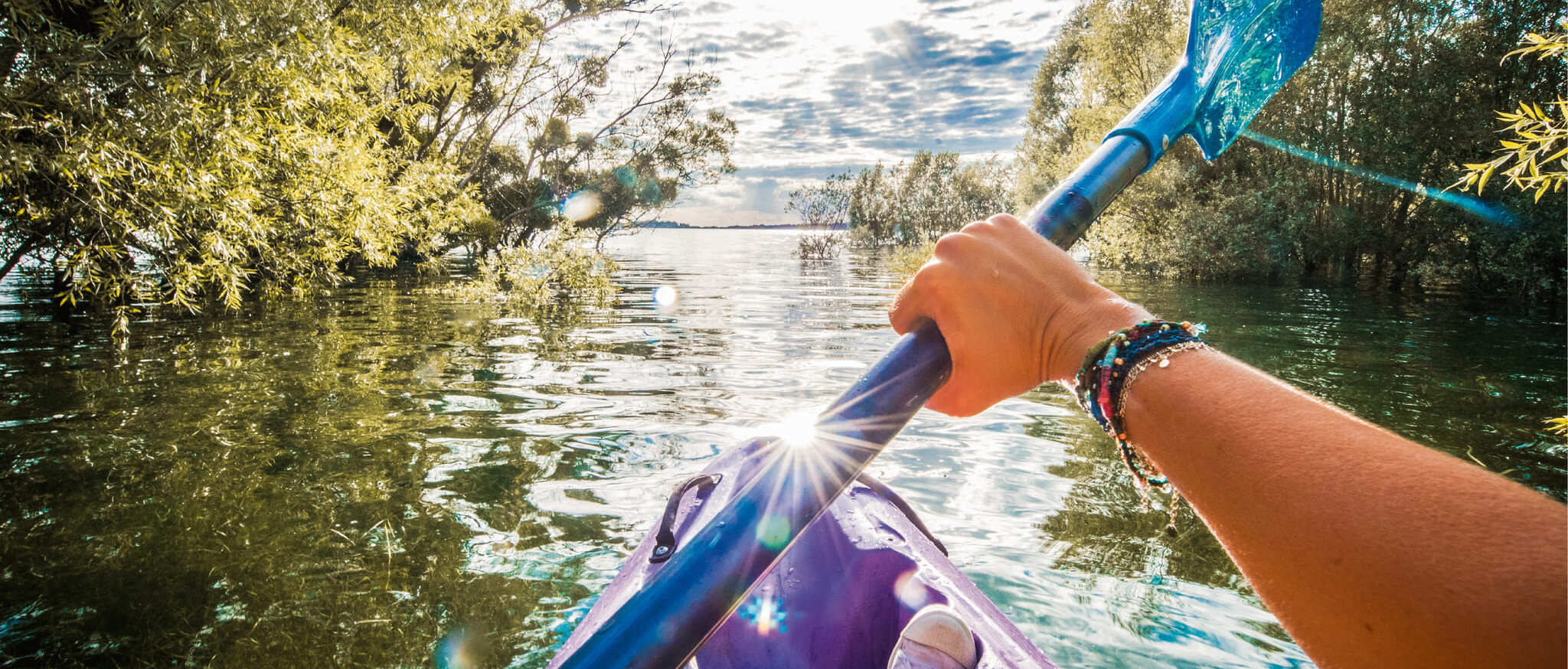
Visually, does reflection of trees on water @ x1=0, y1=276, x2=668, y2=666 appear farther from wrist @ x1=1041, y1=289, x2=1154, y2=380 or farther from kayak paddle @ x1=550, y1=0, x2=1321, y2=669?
wrist @ x1=1041, y1=289, x2=1154, y2=380

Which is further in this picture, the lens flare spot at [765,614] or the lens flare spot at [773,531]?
the lens flare spot at [765,614]

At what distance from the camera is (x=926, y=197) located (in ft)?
168

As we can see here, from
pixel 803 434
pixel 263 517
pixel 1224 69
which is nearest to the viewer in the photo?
pixel 803 434

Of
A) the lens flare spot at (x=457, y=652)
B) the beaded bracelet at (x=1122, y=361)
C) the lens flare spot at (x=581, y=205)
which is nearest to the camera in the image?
the beaded bracelet at (x=1122, y=361)

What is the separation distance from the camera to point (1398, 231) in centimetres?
2048

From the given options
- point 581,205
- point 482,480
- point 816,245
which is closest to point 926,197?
point 816,245

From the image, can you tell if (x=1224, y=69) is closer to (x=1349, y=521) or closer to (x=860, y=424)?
(x=860, y=424)

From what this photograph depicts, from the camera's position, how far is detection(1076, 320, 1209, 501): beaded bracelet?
94 cm

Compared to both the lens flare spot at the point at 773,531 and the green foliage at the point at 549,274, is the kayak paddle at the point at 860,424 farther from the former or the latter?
the green foliage at the point at 549,274

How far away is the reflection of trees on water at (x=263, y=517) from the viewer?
288 centimetres

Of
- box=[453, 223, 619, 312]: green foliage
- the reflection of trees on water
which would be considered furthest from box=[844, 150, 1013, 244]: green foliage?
the reflection of trees on water

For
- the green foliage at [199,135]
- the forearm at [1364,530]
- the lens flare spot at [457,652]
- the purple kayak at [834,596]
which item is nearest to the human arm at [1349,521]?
the forearm at [1364,530]

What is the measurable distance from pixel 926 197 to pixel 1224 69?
51.1 metres

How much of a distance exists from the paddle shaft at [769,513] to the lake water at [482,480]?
2.06 meters
